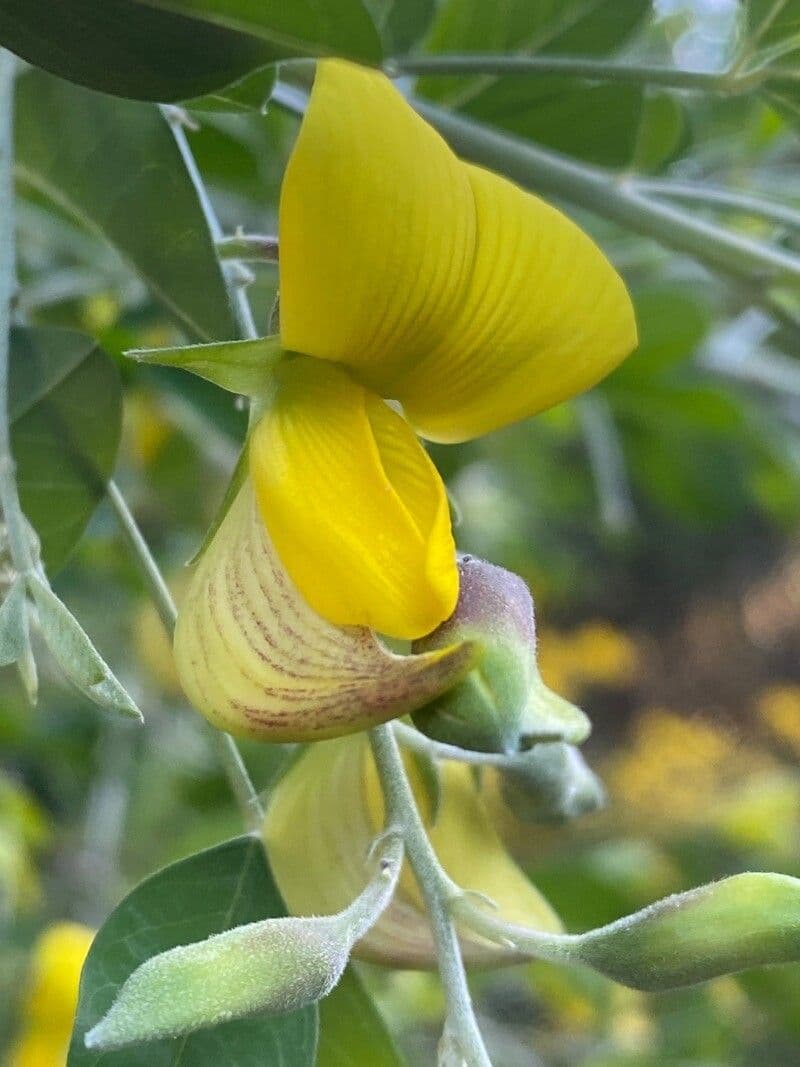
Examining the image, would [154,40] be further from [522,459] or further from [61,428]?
[522,459]

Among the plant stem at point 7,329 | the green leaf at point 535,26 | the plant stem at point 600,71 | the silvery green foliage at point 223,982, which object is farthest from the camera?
the green leaf at point 535,26

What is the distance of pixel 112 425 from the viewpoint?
1.61 ft

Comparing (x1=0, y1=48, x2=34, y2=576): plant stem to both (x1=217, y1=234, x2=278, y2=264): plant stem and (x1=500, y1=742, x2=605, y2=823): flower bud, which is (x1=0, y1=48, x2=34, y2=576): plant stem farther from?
(x1=500, y1=742, x2=605, y2=823): flower bud

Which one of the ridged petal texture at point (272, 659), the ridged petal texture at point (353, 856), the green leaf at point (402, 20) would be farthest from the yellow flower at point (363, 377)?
the green leaf at point (402, 20)

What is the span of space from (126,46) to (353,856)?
27cm

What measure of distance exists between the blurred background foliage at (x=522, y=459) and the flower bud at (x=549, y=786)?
2.2 inches

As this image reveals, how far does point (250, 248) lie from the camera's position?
39 cm

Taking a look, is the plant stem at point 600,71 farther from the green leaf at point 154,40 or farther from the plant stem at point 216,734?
the plant stem at point 216,734

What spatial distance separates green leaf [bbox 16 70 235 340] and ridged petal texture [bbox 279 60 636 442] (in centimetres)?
8

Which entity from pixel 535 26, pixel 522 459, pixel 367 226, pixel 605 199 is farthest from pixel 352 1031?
pixel 522 459

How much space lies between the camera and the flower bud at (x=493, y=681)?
0.95ft

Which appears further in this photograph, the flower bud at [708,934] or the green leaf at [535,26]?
the green leaf at [535,26]

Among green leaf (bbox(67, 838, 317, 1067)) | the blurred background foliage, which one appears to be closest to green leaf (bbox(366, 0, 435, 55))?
the blurred background foliage

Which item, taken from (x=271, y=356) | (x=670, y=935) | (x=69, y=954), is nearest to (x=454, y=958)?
(x=670, y=935)
